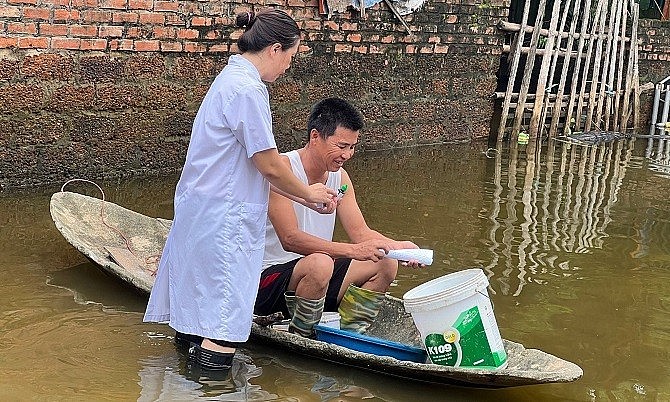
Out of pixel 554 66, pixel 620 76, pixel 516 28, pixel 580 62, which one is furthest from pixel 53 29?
pixel 620 76

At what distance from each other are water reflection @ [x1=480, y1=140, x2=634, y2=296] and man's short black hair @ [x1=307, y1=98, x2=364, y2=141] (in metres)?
1.94

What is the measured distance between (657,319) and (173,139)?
447 centimetres

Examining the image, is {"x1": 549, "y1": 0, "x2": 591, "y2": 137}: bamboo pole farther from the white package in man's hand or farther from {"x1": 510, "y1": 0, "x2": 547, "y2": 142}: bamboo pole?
the white package in man's hand

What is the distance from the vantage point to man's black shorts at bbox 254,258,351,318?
14.6 ft

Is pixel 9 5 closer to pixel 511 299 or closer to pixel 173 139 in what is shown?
pixel 173 139

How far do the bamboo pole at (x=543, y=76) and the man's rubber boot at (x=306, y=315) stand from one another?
8176 millimetres

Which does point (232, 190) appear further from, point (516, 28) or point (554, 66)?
point (554, 66)

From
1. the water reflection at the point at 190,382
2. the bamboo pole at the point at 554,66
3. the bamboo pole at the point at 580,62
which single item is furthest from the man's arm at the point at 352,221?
the bamboo pole at the point at 580,62

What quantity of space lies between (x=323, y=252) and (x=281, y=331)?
43 cm

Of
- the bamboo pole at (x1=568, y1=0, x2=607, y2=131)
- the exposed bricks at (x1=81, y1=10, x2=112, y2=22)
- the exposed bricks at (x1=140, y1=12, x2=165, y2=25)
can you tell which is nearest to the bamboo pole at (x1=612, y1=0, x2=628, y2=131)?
the bamboo pole at (x1=568, y1=0, x2=607, y2=131)

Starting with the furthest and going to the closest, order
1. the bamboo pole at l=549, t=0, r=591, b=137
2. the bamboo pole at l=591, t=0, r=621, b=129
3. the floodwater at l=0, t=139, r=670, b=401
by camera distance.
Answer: the bamboo pole at l=591, t=0, r=621, b=129
the bamboo pole at l=549, t=0, r=591, b=137
the floodwater at l=0, t=139, r=670, b=401

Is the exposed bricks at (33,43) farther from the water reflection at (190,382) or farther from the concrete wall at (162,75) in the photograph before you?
the water reflection at (190,382)

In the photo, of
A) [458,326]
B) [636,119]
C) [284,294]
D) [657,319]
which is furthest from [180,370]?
[636,119]

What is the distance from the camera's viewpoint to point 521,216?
25.8 feet
